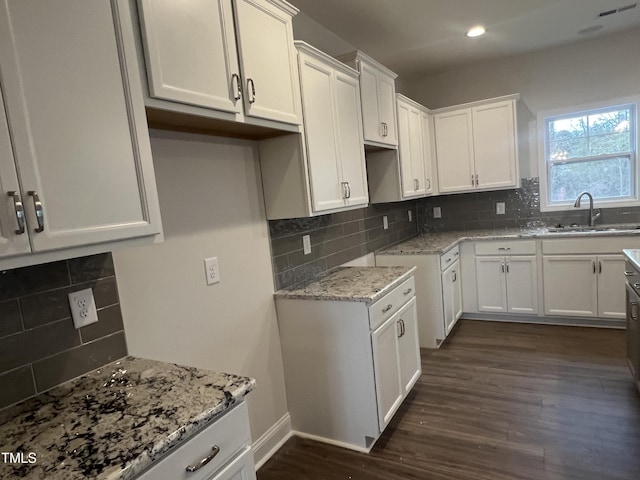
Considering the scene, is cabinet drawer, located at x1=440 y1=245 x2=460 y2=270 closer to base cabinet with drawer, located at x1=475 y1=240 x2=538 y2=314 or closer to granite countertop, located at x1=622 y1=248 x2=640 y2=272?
base cabinet with drawer, located at x1=475 y1=240 x2=538 y2=314

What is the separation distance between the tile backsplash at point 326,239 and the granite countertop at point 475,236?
22 centimetres

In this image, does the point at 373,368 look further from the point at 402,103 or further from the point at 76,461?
the point at 402,103

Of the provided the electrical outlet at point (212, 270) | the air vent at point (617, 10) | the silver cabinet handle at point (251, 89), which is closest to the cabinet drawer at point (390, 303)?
the electrical outlet at point (212, 270)

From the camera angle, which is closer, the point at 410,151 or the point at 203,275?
the point at 203,275

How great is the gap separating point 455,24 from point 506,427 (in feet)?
9.64

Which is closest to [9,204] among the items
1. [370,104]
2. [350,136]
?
[350,136]

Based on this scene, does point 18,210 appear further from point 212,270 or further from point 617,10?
point 617,10

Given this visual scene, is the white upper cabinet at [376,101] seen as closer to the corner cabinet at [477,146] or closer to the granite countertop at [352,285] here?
the granite countertop at [352,285]

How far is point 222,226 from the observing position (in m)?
1.95

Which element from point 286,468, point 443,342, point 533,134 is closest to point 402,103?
point 533,134

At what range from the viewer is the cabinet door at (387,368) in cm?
208

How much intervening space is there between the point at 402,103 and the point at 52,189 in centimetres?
307

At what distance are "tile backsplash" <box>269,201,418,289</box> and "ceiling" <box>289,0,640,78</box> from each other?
141 centimetres

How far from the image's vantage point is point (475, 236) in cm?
394
